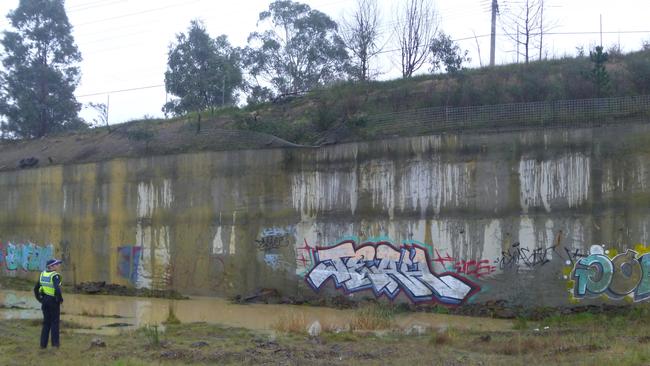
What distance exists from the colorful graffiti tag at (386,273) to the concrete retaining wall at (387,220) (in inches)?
1.3

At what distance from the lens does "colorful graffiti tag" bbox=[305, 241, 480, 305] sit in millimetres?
18484

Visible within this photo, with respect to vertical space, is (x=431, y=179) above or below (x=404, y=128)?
below

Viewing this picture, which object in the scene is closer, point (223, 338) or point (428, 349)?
point (428, 349)

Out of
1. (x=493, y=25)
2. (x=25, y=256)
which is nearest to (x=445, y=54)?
(x=493, y=25)

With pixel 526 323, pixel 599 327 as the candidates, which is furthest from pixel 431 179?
pixel 599 327

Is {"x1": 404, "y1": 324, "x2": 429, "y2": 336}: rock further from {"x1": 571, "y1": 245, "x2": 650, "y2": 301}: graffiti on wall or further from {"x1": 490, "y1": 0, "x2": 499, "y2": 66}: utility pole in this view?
{"x1": 490, "y1": 0, "x2": 499, "y2": 66}: utility pole

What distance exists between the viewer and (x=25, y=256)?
27.5 meters

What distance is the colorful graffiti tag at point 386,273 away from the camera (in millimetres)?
18484

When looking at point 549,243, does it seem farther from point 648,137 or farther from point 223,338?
point 223,338

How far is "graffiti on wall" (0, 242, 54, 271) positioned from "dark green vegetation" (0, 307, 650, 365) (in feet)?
38.1

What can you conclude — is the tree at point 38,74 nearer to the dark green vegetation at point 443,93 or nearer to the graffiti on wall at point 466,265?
the dark green vegetation at point 443,93

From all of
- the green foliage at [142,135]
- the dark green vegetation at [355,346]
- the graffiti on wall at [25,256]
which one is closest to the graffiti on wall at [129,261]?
the graffiti on wall at [25,256]

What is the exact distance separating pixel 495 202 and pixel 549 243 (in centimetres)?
170

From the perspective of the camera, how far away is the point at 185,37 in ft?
123
